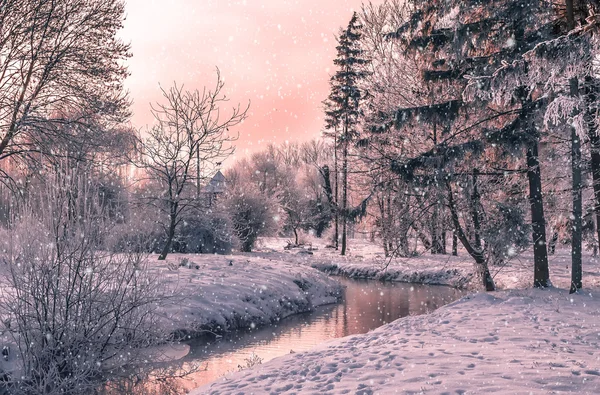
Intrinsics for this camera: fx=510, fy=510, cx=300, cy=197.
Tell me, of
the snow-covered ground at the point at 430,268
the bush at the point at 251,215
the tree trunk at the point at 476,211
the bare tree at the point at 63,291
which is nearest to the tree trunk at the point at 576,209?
the tree trunk at the point at 476,211

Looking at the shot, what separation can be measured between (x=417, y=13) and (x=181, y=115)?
9.77 metres

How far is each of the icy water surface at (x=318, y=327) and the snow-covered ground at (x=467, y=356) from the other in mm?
2137

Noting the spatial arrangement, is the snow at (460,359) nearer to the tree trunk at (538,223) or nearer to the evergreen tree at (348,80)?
the tree trunk at (538,223)

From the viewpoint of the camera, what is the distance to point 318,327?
16250 mm

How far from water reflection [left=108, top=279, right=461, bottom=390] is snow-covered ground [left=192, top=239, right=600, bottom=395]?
2292 millimetres

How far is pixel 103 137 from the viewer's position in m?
16.2

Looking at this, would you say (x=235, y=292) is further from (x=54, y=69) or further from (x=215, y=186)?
(x=215, y=186)

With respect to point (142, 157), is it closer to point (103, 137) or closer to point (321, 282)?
point (103, 137)

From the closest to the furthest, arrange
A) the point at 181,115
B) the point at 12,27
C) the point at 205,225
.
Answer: the point at 12,27
the point at 181,115
the point at 205,225

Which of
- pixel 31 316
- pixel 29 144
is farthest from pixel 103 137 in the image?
pixel 31 316

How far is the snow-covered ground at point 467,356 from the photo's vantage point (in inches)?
269

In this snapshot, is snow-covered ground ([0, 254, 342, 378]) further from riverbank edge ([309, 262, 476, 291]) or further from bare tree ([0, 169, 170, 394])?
riverbank edge ([309, 262, 476, 291])

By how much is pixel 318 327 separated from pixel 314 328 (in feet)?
0.67

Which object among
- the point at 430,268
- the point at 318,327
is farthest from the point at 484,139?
the point at 430,268
